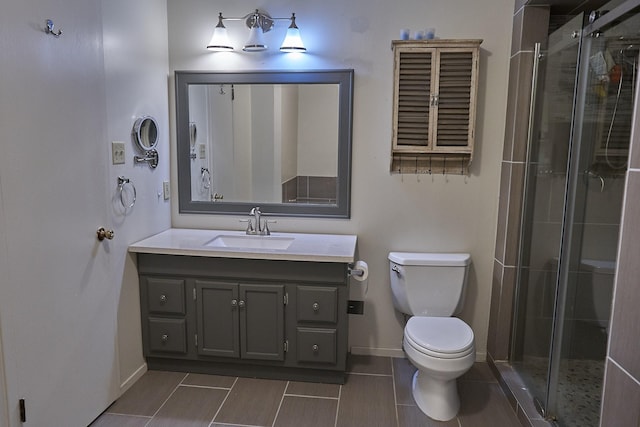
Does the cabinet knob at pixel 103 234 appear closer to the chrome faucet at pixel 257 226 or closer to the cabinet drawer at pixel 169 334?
the cabinet drawer at pixel 169 334

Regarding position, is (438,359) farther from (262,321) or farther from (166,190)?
(166,190)

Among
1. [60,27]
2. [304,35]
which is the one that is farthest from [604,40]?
[60,27]

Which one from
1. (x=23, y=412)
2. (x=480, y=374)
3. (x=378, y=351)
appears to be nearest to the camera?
(x=23, y=412)

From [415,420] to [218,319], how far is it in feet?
3.98

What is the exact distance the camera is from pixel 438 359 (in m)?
2.17

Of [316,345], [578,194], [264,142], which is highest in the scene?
[264,142]

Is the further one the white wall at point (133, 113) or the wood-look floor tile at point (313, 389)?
the wood-look floor tile at point (313, 389)

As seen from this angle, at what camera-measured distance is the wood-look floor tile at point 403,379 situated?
2457 mm

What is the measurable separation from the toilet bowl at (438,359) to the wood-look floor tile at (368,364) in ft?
1.06

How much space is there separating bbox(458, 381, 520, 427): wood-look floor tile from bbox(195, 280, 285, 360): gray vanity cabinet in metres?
1.05

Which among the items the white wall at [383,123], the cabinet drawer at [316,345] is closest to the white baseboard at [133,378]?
the cabinet drawer at [316,345]

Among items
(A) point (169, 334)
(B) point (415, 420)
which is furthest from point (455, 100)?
(A) point (169, 334)

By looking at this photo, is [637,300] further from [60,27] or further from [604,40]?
[60,27]

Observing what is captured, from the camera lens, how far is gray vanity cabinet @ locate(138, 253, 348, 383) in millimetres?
2488
